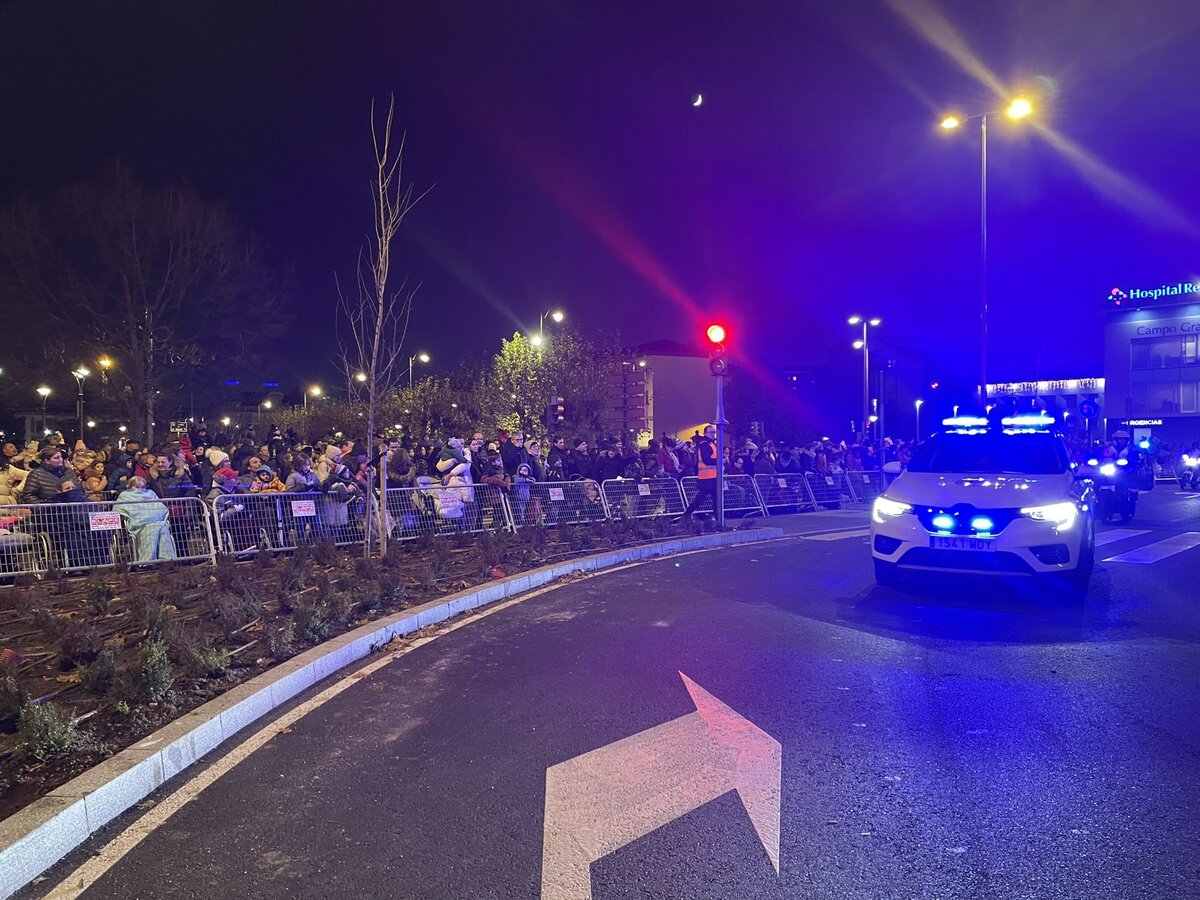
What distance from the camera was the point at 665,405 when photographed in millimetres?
62750

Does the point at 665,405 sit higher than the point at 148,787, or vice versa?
the point at 665,405

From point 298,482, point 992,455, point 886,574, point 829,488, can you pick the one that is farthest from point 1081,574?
point 829,488

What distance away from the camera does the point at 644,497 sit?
629 inches

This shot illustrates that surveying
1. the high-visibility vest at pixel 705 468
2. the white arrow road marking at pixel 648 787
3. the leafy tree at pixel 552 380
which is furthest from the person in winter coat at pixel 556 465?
the leafy tree at pixel 552 380

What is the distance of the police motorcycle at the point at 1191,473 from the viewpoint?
92.5 feet

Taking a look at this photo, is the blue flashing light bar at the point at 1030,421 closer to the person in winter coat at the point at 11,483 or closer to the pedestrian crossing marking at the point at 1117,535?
the pedestrian crossing marking at the point at 1117,535

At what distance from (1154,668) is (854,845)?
160 inches

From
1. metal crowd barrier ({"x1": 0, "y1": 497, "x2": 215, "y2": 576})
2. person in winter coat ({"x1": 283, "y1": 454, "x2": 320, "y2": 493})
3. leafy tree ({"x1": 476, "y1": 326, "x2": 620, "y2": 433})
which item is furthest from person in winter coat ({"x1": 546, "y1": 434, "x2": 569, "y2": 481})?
leafy tree ({"x1": 476, "y1": 326, "x2": 620, "y2": 433})

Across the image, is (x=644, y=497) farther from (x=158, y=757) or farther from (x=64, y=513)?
(x=158, y=757)

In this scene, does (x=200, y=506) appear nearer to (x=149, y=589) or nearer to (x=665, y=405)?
(x=149, y=589)

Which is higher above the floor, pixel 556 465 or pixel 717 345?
pixel 717 345

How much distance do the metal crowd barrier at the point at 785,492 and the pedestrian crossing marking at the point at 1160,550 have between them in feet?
24.7

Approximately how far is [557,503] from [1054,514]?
8034 millimetres

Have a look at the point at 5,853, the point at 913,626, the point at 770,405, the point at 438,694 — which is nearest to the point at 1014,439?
the point at 913,626
